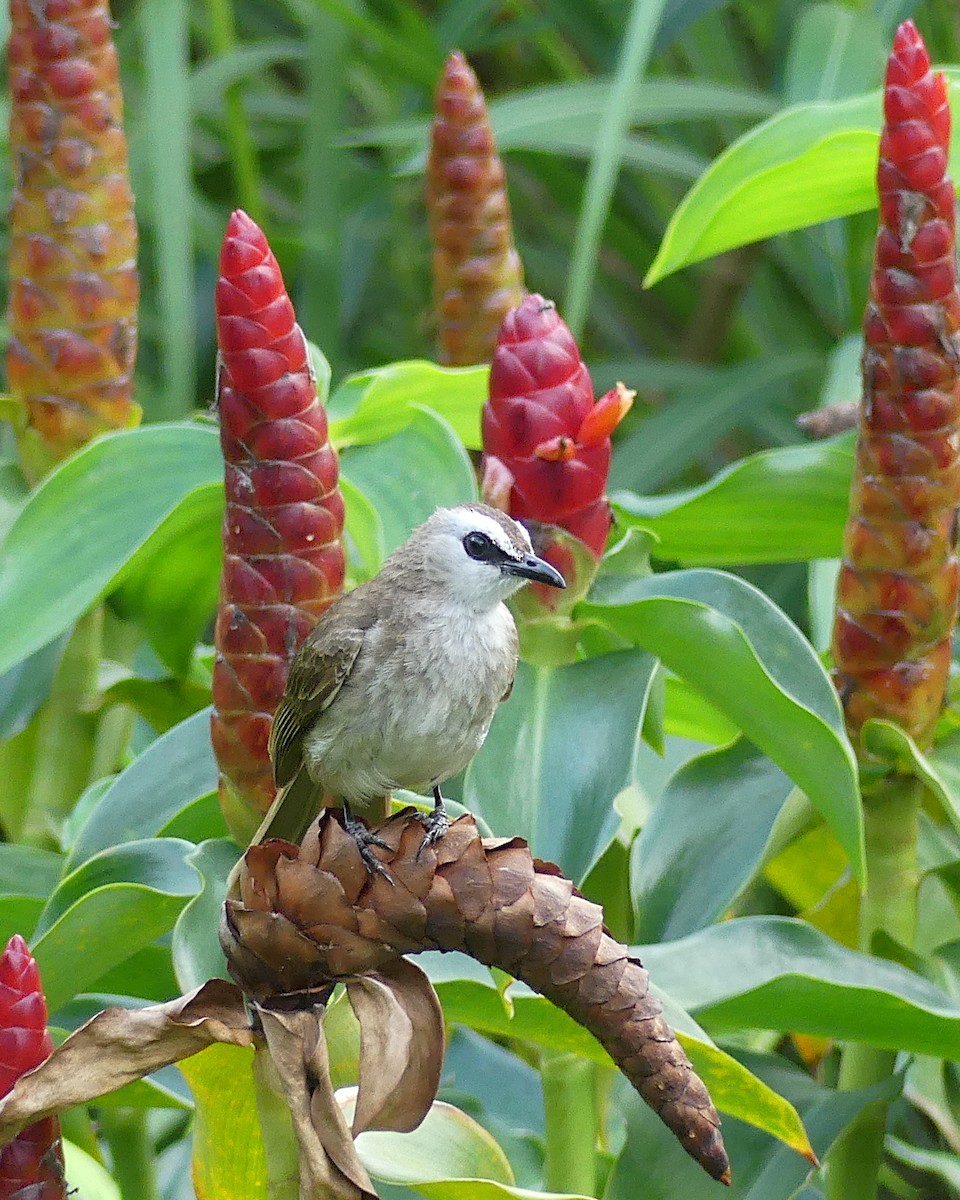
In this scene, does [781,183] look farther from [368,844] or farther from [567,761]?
[368,844]

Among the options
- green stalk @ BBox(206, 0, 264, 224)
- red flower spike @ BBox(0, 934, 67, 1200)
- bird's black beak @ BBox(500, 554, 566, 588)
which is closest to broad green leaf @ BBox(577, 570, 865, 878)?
bird's black beak @ BBox(500, 554, 566, 588)

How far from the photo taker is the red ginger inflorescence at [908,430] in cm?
98

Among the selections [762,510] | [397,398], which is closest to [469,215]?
[397,398]

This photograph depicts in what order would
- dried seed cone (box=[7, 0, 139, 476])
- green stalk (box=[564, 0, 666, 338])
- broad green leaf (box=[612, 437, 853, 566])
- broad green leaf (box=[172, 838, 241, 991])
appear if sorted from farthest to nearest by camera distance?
green stalk (box=[564, 0, 666, 338]), dried seed cone (box=[7, 0, 139, 476]), broad green leaf (box=[612, 437, 853, 566]), broad green leaf (box=[172, 838, 241, 991])

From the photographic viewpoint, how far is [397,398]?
1222 mm

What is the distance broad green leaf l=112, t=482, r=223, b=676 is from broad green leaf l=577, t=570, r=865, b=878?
0.31 m

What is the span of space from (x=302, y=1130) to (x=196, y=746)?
0.44 m

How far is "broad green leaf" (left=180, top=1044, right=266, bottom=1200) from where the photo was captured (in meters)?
0.80

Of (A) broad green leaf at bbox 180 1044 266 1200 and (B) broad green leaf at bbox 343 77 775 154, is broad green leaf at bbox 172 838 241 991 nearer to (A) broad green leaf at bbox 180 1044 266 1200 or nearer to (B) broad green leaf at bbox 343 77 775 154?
(A) broad green leaf at bbox 180 1044 266 1200

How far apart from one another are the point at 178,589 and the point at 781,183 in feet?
1.66

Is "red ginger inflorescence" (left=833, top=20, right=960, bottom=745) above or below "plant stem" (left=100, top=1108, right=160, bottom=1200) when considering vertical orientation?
above

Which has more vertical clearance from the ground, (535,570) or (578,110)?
(578,110)

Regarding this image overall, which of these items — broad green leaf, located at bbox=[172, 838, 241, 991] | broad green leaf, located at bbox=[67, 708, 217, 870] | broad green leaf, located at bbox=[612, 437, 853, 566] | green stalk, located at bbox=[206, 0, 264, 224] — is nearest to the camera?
broad green leaf, located at bbox=[172, 838, 241, 991]

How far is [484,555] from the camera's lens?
97 cm
